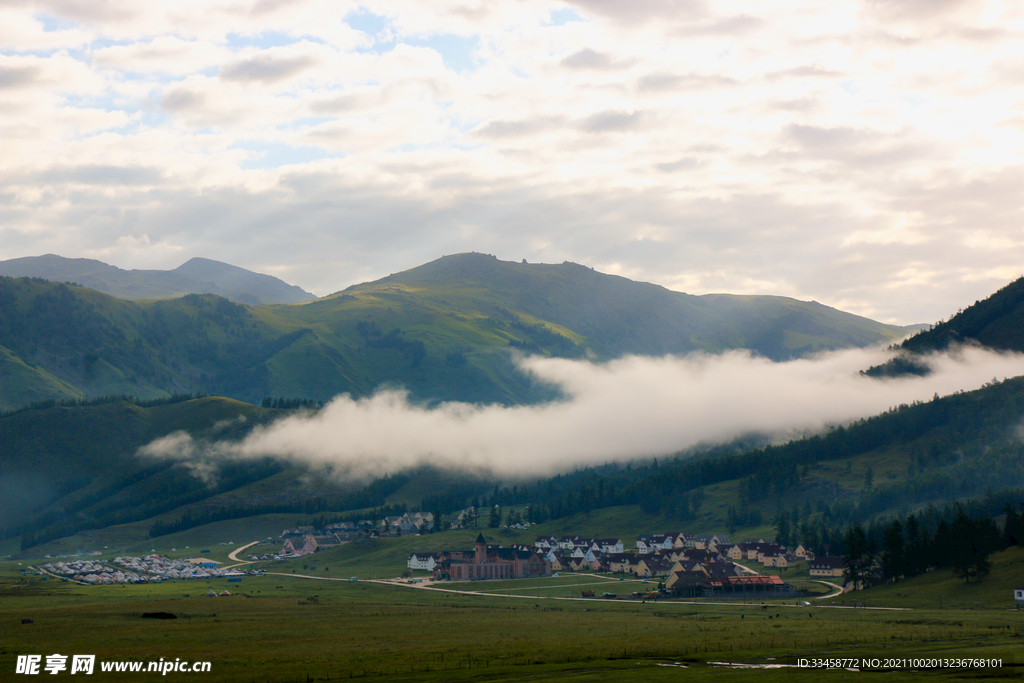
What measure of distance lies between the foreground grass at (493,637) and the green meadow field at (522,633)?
0.74 ft

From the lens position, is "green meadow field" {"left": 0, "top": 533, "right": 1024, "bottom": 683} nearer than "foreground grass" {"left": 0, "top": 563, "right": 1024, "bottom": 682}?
Yes

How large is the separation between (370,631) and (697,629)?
37.5 metres

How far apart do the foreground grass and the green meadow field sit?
22 centimetres

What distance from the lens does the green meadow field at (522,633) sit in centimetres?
7131

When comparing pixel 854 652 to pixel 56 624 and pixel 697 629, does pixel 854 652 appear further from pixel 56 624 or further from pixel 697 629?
pixel 56 624

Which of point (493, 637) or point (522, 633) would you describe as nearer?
point (493, 637)

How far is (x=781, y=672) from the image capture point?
2564 inches

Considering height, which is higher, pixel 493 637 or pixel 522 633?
pixel 493 637

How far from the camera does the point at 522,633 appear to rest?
334ft

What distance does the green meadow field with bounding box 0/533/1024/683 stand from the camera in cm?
7131

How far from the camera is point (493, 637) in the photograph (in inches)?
3856

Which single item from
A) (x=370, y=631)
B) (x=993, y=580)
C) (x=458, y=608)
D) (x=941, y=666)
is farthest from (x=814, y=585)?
(x=941, y=666)

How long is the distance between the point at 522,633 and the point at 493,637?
16.9ft

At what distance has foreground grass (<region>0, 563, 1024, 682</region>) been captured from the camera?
71750 millimetres
